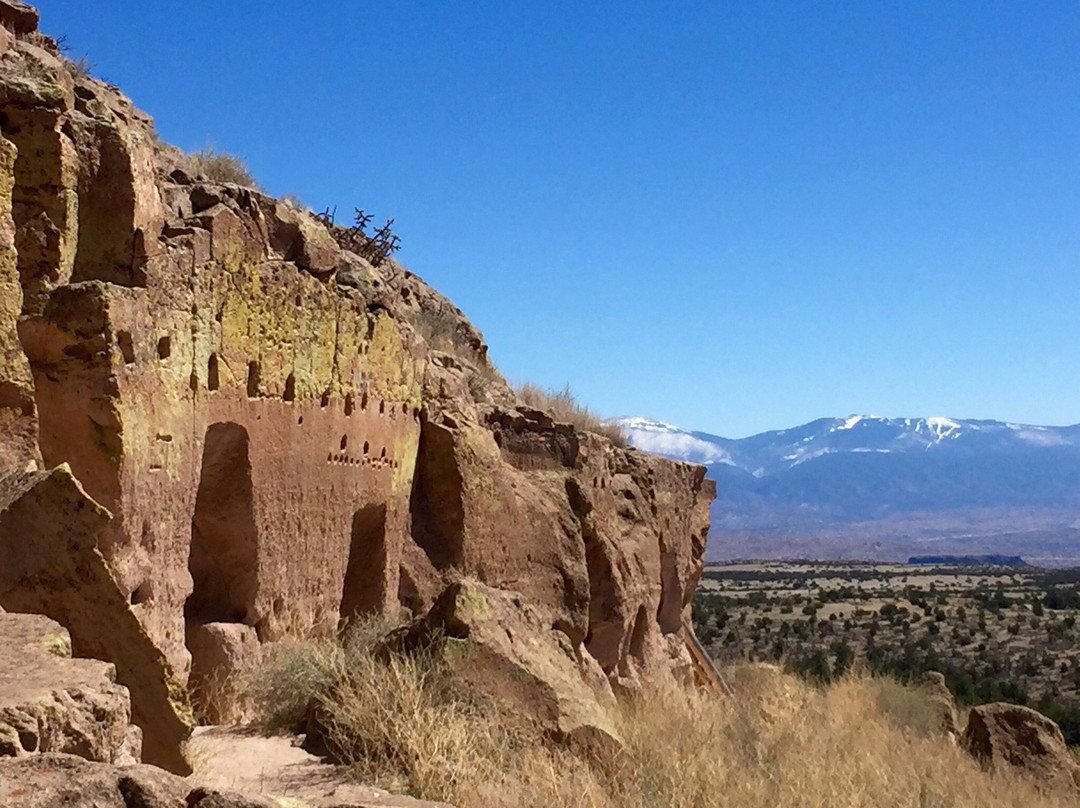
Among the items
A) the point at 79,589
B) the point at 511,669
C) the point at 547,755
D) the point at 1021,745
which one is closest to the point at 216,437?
the point at 511,669

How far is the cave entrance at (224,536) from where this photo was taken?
852 cm

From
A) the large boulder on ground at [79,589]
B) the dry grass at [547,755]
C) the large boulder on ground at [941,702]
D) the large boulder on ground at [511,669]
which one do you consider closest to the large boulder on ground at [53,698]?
the large boulder on ground at [79,589]

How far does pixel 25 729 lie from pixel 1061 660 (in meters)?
37.1

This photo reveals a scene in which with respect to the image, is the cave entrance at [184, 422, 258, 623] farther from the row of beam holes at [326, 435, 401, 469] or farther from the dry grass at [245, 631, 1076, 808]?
the row of beam holes at [326, 435, 401, 469]

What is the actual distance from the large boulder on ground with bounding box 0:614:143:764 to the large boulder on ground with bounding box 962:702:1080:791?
1275cm

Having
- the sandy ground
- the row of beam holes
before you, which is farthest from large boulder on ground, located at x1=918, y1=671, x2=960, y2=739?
the sandy ground

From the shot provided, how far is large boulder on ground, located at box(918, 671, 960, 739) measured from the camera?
18.1 meters

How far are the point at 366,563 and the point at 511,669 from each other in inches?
130

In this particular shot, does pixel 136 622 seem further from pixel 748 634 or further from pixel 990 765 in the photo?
pixel 748 634

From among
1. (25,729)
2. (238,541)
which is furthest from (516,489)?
(25,729)

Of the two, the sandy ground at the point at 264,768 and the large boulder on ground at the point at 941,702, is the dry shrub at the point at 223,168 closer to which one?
the sandy ground at the point at 264,768

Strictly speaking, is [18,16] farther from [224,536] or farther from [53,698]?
[53,698]

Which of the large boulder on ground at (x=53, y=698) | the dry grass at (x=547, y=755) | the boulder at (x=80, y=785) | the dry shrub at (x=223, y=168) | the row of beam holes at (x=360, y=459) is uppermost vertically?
the dry shrub at (x=223, y=168)

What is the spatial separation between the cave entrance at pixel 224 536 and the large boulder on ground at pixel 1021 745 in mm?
10137
